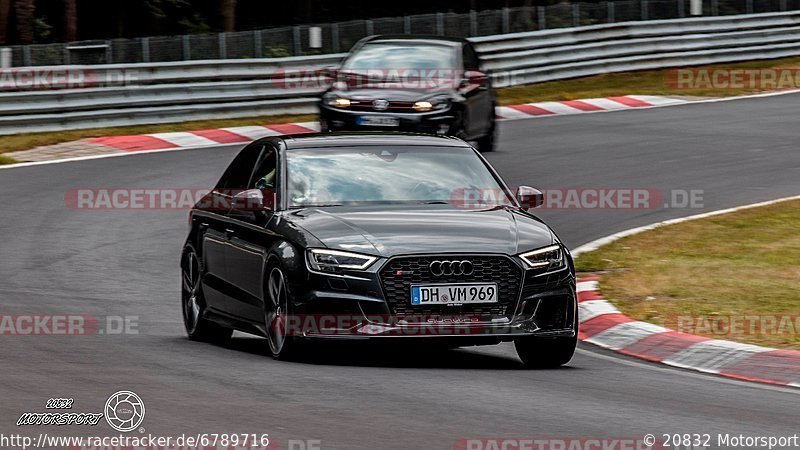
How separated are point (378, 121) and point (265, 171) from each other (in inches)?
386

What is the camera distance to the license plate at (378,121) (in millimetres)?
20578

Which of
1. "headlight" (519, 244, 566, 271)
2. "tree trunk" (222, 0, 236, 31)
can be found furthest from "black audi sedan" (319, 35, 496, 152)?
"tree trunk" (222, 0, 236, 31)

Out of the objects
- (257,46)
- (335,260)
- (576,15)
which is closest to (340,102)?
(257,46)

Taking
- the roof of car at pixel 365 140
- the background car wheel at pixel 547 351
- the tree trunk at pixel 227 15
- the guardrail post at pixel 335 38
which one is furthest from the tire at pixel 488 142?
the tree trunk at pixel 227 15

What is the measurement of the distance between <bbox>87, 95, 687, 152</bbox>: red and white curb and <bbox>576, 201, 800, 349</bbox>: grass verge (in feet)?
30.9

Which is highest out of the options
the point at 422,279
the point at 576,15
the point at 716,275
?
the point at 576,15

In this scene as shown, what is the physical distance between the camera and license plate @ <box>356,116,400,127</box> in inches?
810

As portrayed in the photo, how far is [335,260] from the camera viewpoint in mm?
9469

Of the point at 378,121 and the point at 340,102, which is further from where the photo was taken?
the point at 340,102

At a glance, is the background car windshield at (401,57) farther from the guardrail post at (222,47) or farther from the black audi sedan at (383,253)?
the black audi sedan at (383,253)

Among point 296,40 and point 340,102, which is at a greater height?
point 296,40

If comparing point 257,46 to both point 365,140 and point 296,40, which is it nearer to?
point 296,40

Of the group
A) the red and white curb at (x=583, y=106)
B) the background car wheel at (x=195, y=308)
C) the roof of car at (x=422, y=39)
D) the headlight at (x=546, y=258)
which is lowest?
the red and white curb at (x=583, y=106)

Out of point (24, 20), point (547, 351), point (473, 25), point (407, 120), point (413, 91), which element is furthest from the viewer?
point (473, 25)
